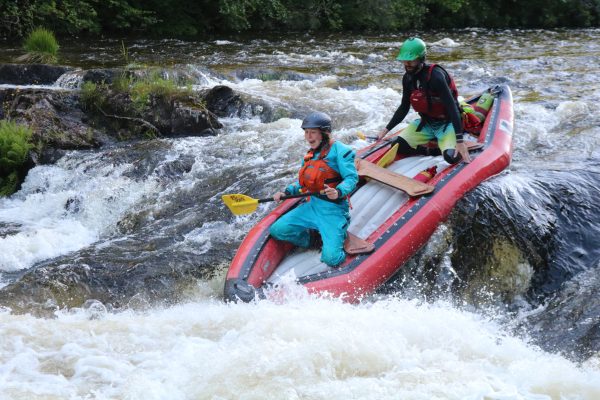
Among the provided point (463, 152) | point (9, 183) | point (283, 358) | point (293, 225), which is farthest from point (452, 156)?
point (9, 183)

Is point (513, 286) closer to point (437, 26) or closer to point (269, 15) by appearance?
point (269, 15)

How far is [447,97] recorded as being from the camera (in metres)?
5.33

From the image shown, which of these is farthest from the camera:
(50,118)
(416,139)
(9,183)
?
(50,118)

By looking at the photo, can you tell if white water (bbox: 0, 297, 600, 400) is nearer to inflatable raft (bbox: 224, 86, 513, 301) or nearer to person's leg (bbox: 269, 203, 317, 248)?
inflatable raft (bbox: 224, 86, 513, 301)

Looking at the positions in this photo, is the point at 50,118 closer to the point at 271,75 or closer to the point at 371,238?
the point at 271,75

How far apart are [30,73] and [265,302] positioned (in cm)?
672

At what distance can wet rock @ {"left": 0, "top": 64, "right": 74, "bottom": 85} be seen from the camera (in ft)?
29.9

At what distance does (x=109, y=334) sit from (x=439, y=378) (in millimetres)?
1980

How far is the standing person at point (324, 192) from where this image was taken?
441 cm

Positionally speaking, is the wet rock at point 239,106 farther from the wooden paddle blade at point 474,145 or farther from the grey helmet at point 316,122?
the grey helmet at point 316,122

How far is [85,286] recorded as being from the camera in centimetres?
483

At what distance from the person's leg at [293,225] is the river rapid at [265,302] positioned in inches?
24.1

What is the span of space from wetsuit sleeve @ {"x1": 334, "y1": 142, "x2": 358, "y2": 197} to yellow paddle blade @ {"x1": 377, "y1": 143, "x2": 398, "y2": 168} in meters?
1.24

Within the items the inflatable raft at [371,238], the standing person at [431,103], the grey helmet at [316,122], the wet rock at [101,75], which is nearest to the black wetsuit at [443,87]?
the standing person at [431,103]
